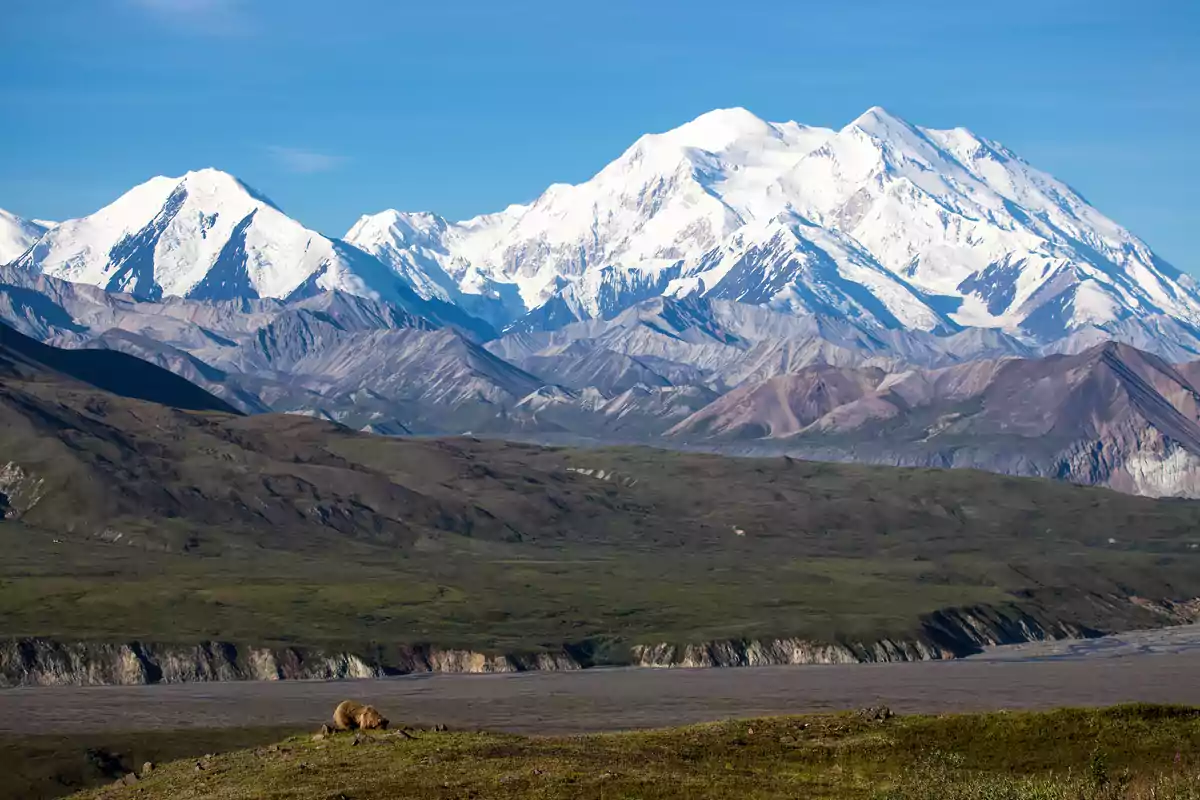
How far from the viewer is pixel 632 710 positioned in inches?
7751

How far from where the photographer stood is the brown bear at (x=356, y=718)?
341ft

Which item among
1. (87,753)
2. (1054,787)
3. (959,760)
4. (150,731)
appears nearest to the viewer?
(1054,787)

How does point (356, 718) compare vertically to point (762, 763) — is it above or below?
above

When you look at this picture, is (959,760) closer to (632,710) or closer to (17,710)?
(632,710)

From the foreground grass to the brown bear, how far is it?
347cm

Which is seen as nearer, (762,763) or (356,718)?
(762,763)

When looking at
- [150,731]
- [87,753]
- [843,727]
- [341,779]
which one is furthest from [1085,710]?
[150,731]

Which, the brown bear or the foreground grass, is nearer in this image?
the foreground grass

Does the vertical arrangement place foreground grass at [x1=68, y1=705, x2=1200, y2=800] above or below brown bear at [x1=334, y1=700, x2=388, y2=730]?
below

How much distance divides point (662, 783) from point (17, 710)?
416ft

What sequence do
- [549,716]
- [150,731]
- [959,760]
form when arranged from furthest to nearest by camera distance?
[549,716], [150,731], [959,760]

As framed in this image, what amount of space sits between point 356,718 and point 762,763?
25.2 m

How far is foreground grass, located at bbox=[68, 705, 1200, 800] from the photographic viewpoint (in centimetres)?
7869

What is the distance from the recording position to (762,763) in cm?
9188
